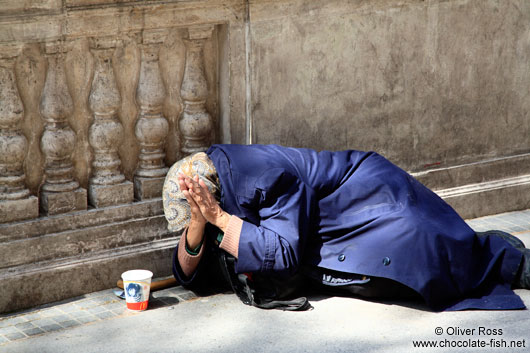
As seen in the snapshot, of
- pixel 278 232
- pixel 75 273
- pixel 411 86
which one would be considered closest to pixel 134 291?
pixel 75 273

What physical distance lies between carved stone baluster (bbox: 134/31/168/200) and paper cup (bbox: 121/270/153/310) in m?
0.55

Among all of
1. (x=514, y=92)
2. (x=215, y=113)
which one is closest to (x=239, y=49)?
(x=215, y=113)

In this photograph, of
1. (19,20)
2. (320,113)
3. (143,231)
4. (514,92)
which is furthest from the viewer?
(514,92)

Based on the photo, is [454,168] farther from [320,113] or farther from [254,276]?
[254,276]

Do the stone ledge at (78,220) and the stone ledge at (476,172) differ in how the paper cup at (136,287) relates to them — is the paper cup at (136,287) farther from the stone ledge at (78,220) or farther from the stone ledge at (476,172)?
the stone ledge at (476,172)

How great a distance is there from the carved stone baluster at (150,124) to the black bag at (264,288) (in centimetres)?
64

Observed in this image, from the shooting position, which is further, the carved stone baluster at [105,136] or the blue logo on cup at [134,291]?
the carved stone baluster at [105,136]

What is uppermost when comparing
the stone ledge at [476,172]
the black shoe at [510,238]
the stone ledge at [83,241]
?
the stone ledge at [476,172]

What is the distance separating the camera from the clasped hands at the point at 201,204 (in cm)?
390

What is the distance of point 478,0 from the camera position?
17.5ft

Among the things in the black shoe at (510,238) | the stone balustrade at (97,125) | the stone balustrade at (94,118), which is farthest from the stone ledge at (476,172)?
the stone balustrade at (94,118)

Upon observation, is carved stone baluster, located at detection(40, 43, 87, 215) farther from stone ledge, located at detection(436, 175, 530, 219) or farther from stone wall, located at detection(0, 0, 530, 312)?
stone ledge, located at detection(436, 175, 530, 219)

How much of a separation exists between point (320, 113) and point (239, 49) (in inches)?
27.0

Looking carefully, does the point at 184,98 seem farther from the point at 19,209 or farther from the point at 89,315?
the point at 89,315
